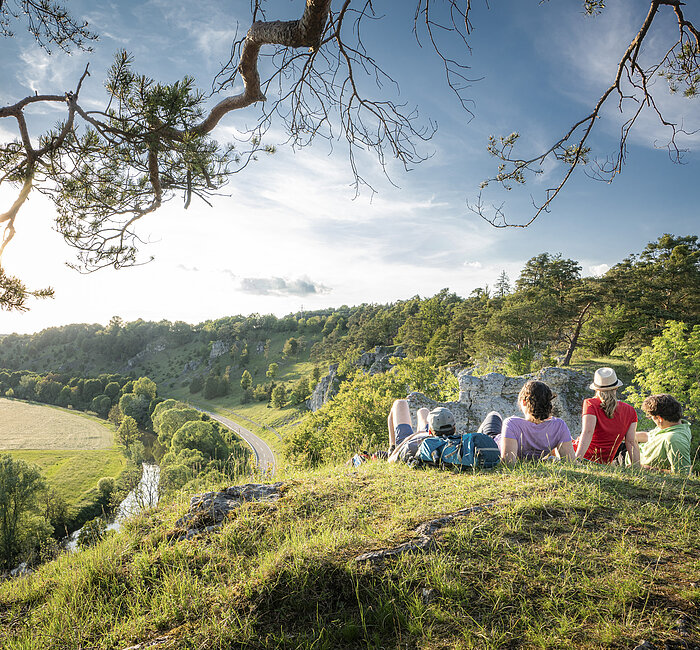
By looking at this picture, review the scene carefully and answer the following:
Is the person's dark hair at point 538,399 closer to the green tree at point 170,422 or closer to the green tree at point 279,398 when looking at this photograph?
the green tree at point 170,422

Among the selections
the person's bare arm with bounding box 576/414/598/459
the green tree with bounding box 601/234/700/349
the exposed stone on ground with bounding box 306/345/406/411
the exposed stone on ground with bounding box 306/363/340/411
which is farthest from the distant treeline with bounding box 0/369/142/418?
the person's bare arm with bounding box 576/414/598/459

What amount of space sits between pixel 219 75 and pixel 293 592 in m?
4.60

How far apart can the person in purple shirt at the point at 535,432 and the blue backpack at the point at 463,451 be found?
35 centimetres

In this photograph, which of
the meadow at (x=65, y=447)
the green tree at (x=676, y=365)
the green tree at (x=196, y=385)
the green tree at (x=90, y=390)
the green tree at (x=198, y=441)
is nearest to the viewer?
the green tree at (x=676, y=365)

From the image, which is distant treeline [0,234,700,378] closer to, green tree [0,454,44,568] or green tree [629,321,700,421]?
green tree [629,321,700,421]

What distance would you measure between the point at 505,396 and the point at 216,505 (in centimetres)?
1757

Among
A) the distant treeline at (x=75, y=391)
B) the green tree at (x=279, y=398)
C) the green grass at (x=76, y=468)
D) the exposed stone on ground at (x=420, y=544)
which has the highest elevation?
the exposed stone on ground at (x=420, y=544)

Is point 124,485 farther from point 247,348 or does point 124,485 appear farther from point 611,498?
point 247,348

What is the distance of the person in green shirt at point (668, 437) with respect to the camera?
4582 millimetres

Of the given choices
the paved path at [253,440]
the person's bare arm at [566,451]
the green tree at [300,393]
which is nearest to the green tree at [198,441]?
the paved path at [253,440]

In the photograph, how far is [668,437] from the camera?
4668mm

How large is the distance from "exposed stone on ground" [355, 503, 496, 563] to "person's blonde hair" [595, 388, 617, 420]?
3.11 meters

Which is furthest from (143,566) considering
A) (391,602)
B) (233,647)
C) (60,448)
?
(60,448)

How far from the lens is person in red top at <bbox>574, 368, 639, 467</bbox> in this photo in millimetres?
4797
